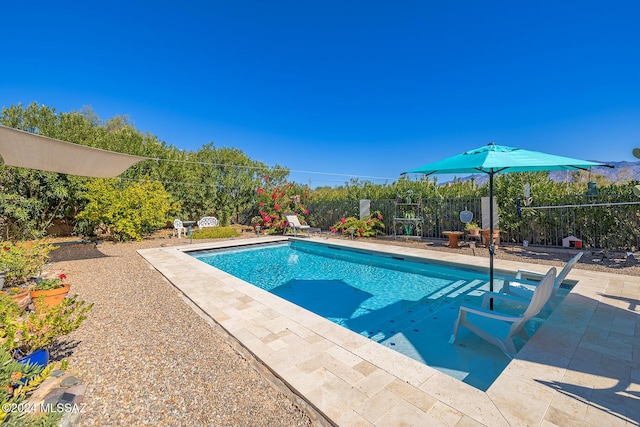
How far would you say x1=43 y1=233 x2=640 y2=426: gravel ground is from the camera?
219 centimetres

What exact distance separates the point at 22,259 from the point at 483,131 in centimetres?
2445

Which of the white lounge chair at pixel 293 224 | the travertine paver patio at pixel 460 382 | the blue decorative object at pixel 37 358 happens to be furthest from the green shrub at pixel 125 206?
the blue decorative object at pixel 37 358

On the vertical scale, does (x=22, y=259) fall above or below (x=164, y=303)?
above

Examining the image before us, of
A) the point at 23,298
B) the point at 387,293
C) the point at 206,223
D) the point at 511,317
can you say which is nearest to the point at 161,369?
the point at 23,298

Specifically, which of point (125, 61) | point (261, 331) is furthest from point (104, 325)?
point (125, 61)

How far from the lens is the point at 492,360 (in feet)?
11.2

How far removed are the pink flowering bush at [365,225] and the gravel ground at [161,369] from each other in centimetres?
878

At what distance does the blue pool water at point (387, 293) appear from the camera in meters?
3.62

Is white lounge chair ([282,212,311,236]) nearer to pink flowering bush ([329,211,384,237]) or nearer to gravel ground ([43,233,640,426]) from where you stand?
pink flowering bush ([329,211,384,237])

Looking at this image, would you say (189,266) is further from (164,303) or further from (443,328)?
(443,328)

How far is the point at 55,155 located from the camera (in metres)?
6.33

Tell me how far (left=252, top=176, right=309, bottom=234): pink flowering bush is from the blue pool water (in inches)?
151

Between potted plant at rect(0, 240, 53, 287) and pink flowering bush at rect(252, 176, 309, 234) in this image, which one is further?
pink flowering bush at rect(252, 176, 309, 234)

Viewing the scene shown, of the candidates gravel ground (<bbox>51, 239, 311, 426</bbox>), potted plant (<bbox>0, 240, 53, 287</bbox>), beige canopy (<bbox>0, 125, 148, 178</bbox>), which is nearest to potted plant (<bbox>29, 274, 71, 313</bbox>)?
gravel ground (<bbox>51, 239, 311, 426</bbox>)
